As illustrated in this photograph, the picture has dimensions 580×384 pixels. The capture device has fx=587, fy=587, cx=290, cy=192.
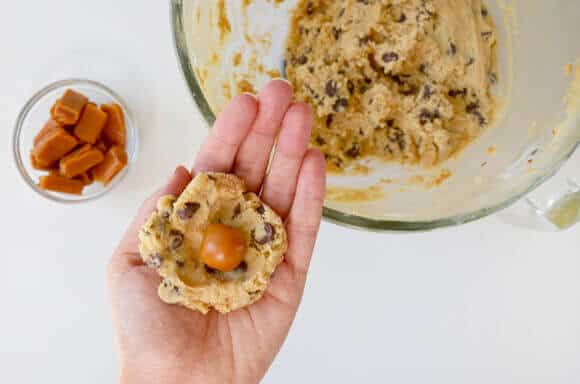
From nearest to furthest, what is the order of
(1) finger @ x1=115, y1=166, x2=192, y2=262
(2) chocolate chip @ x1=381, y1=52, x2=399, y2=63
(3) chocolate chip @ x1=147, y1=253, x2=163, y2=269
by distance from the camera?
1. (3) chocolate chip @ x1=147, y1=253, x2=163, y2=269
2. (1) finger @ x1=115, y1=166, x2=192, y2=262
3. (2) chocolate chip @ x1=381, y1=52, x2=399, y2=63

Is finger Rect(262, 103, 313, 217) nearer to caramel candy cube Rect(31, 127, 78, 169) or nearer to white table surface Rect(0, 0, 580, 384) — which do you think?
white table surface Rect(0, 0, 580, 384)

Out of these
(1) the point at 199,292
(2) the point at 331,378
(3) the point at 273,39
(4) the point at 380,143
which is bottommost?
(2) the point at 331,378

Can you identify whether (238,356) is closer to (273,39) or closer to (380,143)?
(380,143)

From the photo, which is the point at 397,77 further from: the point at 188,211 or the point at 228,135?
the point at 188,211

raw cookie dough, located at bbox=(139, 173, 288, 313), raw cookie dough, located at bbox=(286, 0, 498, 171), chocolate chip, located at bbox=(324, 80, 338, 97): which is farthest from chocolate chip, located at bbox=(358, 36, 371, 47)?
raw cookie dough, located at bbox=(139, 173, 288, 313)

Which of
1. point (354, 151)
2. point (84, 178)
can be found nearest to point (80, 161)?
point (84, 178)

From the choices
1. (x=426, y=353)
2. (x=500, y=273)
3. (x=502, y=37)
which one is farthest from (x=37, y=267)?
(x=502, y=37)

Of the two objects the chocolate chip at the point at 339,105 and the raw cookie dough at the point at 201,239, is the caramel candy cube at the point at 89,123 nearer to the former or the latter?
the raw cookie dough at the point at 201,239

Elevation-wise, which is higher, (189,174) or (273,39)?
(273,39)
